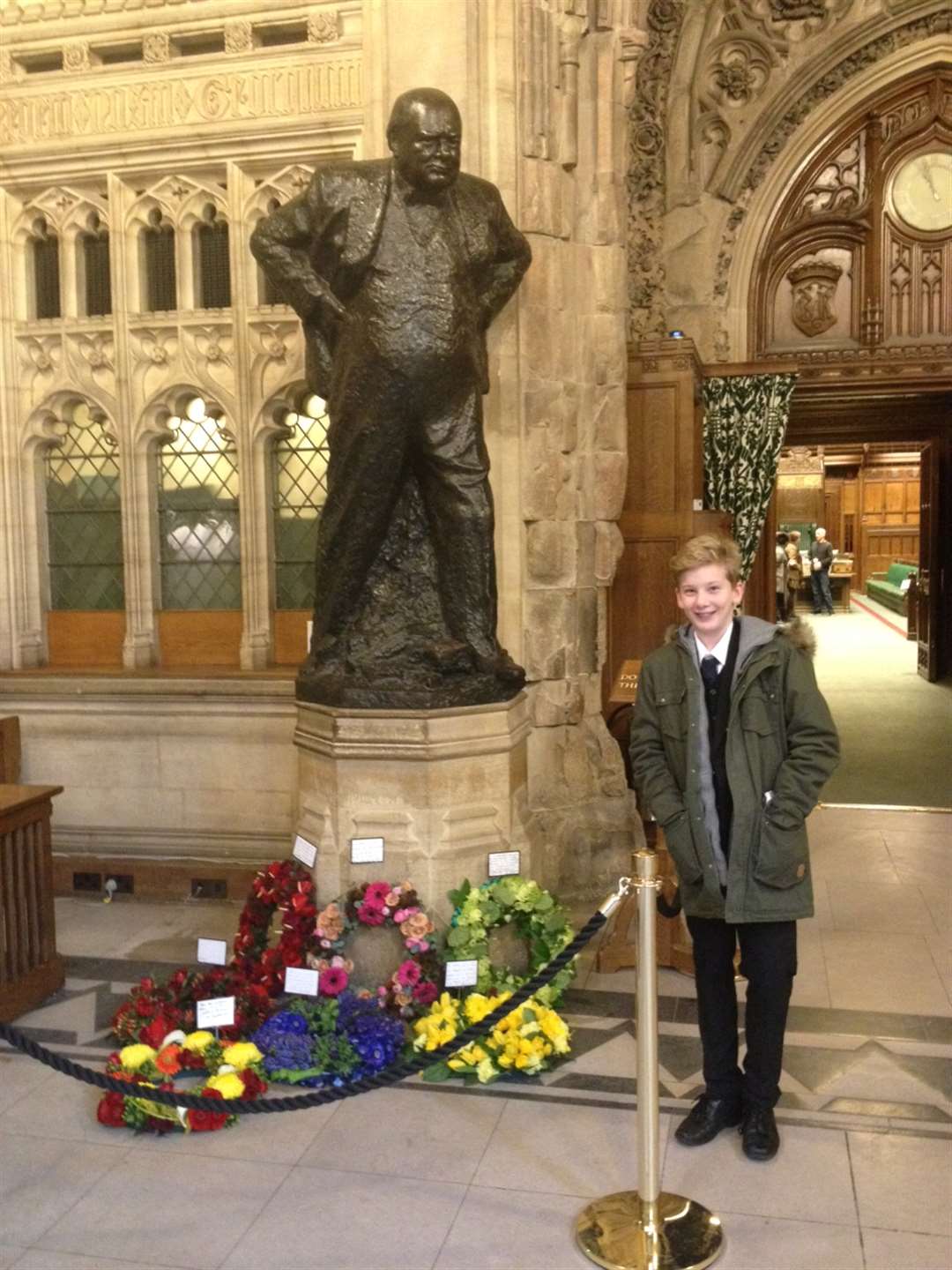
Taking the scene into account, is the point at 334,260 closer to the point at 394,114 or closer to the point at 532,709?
the point at 394,114

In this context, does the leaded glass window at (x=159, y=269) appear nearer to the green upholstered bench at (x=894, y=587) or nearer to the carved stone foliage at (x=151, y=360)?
the carved stone foliage at (x=151, y=360)

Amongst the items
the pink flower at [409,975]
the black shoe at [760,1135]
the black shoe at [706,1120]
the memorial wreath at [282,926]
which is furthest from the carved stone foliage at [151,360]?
the black shoe at [760,1135]

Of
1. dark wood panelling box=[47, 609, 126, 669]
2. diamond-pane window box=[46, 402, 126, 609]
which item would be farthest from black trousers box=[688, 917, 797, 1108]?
diamond-pane window box=[46, 402, 126, 609]

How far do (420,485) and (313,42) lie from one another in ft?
7.66

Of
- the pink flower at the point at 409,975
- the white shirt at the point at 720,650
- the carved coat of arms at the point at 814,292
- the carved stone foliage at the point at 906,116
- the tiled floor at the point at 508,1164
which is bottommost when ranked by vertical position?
the tiled floor at the point at 508,1164

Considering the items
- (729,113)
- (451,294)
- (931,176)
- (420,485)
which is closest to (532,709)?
(420,485)

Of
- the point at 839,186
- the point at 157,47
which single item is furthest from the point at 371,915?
the point at 839,186

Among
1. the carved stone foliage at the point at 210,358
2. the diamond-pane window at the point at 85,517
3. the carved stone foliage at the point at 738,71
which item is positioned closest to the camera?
the carved stone foliage at the point at 210,358

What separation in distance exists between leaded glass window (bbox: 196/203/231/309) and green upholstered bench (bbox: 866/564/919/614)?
1354cm

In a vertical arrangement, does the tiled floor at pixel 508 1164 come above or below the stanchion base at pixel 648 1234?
below

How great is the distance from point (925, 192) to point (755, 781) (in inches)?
228

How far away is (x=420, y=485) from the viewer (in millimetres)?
3875

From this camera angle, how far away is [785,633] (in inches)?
111

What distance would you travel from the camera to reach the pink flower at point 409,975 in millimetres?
3514
